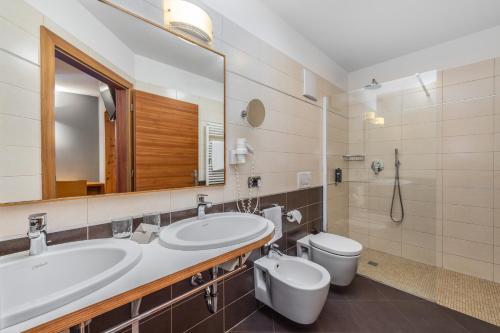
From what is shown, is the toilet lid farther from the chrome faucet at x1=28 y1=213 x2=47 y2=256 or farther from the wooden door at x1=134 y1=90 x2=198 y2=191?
the chrome faucet at x1=28 y1=213 x2=47 y2=256

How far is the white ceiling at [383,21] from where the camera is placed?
176cm

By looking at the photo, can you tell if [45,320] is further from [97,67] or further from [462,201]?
[462,201]

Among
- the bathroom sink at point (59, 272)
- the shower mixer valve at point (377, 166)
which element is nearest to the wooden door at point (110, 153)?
the bathroom sink at point (59, 272)

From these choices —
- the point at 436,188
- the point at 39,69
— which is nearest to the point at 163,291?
the point at 39,69

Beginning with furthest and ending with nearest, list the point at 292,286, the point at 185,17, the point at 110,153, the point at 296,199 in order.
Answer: the point at 296,199 → the point at 292,286 → the point at 185,17 → the point at 110,153

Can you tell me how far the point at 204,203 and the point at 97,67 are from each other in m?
0.86

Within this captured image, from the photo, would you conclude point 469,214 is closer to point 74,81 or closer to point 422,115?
point 422,115

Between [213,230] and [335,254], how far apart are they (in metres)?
1.18

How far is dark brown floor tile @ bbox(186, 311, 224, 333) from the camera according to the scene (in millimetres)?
1312

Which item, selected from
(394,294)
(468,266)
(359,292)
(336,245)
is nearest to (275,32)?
(336,245)

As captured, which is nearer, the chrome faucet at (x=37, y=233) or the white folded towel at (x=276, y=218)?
the chrome faucet at (x=37, y=233)

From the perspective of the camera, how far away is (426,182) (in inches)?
91.0

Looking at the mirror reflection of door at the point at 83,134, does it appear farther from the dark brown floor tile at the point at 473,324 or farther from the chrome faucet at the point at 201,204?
the dark brown floor tile at the point at 473,324

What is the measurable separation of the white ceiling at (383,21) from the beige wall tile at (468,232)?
1904 mm
